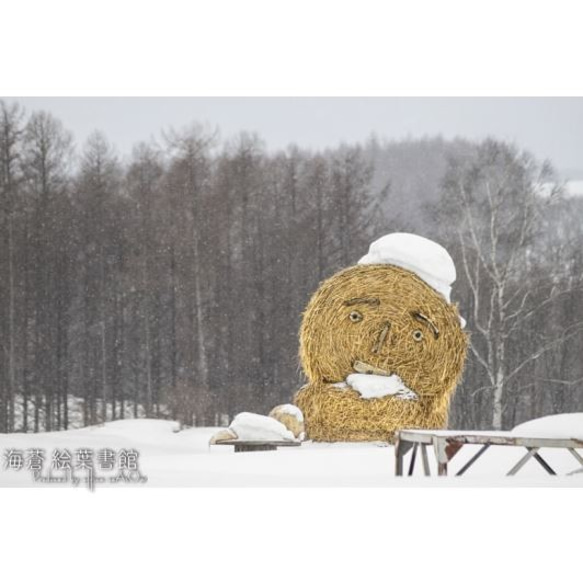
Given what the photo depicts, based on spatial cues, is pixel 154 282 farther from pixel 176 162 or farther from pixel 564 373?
pixel 564 373

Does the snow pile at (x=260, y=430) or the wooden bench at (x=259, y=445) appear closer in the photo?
the wooden bench at (x=259, y=445)

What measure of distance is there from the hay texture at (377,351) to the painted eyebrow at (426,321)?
0.01 meters

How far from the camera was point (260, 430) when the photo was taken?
11.2m

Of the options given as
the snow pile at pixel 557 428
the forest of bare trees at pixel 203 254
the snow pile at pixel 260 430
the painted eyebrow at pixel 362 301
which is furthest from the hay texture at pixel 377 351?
the forest of bare trees at pixel 203 254

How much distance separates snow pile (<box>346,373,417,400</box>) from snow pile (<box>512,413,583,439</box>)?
340 centimetres

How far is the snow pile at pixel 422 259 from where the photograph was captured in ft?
37.6

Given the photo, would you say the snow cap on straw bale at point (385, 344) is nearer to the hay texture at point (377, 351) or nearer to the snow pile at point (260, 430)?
the hay texture at point (377, 351)

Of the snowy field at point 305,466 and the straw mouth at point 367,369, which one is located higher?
the straw mouth at point 367,369

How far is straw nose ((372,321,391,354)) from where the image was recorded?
1145cm

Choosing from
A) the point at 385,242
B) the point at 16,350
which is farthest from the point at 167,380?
the point at 385,242

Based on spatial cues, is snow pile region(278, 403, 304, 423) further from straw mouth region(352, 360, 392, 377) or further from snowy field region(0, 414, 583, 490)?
straw mouth region(352, 360, 392, 377)

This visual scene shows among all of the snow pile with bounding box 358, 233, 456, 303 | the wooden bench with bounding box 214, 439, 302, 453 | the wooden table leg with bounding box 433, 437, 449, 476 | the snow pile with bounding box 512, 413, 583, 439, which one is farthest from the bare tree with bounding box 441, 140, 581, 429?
the wooden table leg with bounding box 433, 437, 449, 476

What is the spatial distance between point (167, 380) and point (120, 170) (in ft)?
15.6

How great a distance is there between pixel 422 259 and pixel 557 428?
13.9ft
